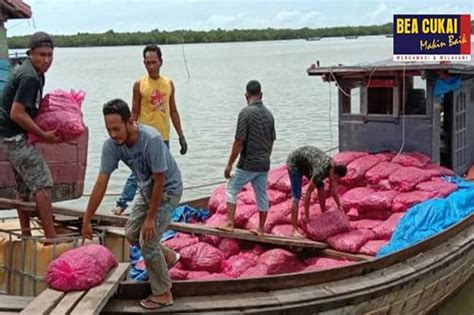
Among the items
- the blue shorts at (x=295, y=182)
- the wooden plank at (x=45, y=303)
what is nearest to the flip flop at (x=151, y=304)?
the wooden plank at (x=45, y=303)

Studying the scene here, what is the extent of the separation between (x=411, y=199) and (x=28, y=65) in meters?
3.99

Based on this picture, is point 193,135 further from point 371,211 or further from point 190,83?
point 190,83

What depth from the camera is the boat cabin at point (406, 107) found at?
816 centimetres

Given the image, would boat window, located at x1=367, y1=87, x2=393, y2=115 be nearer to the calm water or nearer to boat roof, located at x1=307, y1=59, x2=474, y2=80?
boat roof, located at x1=307, y1=59, x2=474, y2=80

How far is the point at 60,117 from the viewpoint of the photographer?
521 cm

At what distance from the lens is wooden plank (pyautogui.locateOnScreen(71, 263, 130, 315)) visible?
398 cm

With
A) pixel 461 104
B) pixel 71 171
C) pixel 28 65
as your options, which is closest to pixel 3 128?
pixel 28 65

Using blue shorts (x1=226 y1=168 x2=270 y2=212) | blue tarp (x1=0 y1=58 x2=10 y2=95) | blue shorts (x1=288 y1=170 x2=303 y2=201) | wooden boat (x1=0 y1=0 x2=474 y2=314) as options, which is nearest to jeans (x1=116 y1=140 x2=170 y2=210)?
wooden boat (x1=0 y1=0 x2=474 y2=314)

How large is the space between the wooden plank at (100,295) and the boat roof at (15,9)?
8789mm

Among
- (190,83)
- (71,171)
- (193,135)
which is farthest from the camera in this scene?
(190,83)

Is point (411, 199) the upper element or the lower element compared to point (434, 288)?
upper

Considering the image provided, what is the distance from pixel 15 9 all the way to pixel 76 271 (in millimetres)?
9295

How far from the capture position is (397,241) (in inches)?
257

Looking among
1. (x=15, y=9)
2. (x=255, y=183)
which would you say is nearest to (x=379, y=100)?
(x=255, y=183)
